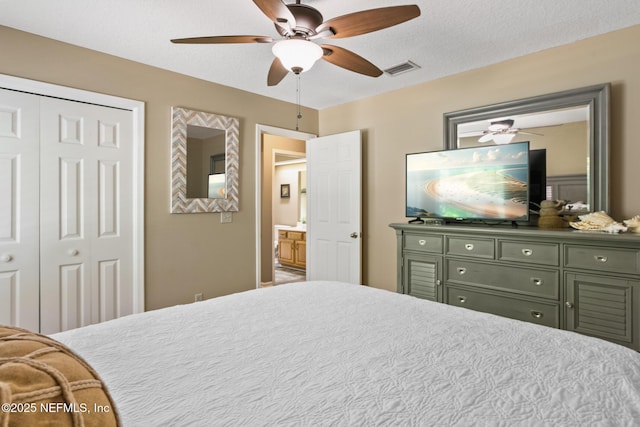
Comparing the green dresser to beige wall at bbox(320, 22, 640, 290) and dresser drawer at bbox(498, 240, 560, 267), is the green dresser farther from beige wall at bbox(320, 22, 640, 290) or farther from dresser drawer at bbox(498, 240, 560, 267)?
beige wall at bbox(320, 22, 640, 290)

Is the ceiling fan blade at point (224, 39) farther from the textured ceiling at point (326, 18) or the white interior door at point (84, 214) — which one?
the white interior door at point (84, 214)

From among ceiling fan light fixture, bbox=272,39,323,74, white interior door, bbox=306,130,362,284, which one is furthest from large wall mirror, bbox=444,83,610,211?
ceiling fan light fixture, bbox=272,39,323,74

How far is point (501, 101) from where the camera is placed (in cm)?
318

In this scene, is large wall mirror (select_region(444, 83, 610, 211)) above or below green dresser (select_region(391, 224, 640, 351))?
above

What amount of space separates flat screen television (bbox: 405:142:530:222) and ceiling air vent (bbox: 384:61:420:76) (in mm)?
792

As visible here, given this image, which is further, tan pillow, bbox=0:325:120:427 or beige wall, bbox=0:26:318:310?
beige wall, bbox=0:26:318:310

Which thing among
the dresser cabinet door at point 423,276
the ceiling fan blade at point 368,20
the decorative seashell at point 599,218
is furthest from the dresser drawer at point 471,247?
the ceiling fan blade at point 368,20

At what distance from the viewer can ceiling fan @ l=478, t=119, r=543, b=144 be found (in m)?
3.10

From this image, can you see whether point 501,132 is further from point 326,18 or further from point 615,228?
point 326,18

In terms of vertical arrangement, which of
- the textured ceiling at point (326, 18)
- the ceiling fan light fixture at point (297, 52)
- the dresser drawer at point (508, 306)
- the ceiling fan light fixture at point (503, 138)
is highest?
the textured ceiling at point (326, 18)

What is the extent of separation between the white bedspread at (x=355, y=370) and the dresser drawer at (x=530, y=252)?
4.28 ft

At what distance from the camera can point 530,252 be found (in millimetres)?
2609

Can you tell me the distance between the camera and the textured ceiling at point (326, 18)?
2.25 metres

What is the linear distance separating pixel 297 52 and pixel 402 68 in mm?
1560
